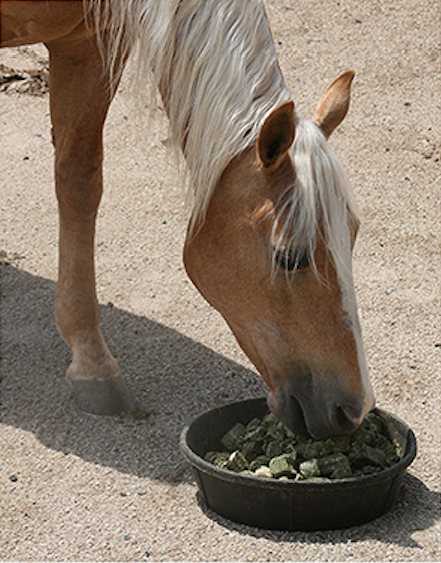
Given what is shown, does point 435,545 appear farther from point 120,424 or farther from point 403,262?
point 403,262

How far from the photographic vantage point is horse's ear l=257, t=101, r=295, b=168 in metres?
2.17

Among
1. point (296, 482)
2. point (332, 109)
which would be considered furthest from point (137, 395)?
point (332, 109)

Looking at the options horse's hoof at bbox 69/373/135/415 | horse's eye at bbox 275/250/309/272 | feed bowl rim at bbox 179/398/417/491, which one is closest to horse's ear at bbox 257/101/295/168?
horse's eye at bbox 275/250/309/272

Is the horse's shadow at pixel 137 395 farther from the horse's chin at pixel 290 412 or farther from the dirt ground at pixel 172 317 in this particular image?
the horse's chin at pixel 290 412

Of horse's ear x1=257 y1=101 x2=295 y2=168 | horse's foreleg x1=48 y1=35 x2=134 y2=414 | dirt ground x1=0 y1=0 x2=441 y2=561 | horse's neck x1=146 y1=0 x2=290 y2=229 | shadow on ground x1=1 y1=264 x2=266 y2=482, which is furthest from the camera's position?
horse's foreleg x1=48 y1=35 x2=134 y2=414

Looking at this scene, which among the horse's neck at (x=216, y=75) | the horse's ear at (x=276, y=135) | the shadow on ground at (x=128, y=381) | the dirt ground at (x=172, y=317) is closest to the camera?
the horse's ear at (x=276, y=135)

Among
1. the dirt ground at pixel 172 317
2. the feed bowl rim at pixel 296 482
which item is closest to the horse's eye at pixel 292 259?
the dirt ground at pixel 172 317

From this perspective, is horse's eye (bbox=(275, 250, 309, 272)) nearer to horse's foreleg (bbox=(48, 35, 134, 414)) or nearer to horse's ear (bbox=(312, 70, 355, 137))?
horse's ear (bbox=(312, 70, 355, 137))

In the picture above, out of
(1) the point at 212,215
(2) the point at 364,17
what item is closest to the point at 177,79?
(1) the point at 212,215

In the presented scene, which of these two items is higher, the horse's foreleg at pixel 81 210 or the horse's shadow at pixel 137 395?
the horse's foreleg at pixel 81 210

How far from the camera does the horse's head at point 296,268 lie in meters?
Result: 2.24

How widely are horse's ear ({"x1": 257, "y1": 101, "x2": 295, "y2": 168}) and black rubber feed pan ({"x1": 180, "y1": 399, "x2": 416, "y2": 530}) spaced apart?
2.50 ft

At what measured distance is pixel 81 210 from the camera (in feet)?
10.7

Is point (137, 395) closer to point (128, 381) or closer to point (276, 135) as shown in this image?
point (128, 381)
